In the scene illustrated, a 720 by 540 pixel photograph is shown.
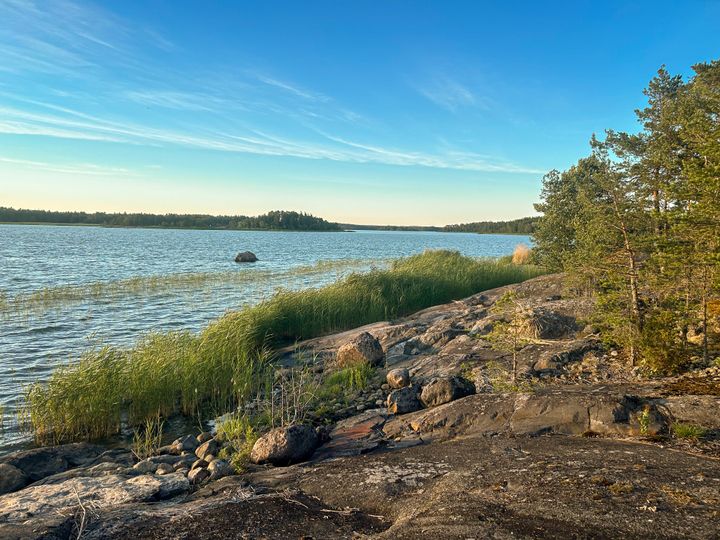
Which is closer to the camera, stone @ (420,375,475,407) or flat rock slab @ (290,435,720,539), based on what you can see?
flat rock slab @ (290,435,720,539)

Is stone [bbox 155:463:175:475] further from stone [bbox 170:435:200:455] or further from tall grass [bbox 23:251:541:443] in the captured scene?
tall grass [bbox 23:251:541:443]

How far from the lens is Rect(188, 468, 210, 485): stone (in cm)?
605

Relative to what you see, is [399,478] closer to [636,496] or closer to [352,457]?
[352,457]

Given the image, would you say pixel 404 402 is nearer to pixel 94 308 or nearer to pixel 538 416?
pixel 538 416

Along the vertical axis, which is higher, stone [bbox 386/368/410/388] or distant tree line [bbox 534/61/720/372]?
distant tree line [bbox 534/61/720/372]

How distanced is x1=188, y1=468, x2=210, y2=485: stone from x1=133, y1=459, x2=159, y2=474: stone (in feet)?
3.30

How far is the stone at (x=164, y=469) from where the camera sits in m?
6.74

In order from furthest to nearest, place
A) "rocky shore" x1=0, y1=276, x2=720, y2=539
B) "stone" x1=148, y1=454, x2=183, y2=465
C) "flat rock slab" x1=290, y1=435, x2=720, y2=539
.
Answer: "stone" x1=148, y1=454, x2=183, y2=465 → "rocky shore" x1=0, y1=276, x2=720, y2=539 → "flat rock slab" x1=290, y1=435, x2=720, y2=539

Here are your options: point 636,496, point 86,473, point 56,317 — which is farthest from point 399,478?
point 56,317

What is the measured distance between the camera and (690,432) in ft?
18.4

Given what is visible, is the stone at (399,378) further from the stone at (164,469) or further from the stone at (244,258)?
the stone at (244,258)

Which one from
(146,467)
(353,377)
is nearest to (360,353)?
(353,377)

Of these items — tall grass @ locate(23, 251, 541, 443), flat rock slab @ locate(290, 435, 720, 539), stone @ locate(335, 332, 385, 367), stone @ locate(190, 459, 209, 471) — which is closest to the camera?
flat rock slab @ locate(290, 435, 720, 539)

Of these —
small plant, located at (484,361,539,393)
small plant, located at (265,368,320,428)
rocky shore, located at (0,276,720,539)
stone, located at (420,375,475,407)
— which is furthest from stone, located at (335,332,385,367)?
stone, located at (420,375,475,407)
